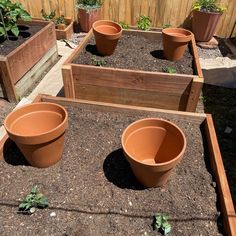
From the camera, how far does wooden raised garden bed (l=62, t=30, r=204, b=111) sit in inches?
104

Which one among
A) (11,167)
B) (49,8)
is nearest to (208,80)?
(11,167)

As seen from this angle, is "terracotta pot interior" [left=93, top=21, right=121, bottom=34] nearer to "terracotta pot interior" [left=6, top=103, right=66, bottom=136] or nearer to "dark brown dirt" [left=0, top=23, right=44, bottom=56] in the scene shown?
"dark brown dirt" [left=0, top=23, right=44, bottom=56]

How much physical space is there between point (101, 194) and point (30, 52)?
2.50m

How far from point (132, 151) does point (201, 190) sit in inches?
20.9

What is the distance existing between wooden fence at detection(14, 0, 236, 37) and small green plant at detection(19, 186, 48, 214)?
4.78m

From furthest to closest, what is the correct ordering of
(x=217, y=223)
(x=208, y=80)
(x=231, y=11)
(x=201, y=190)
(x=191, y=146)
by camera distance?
(x=231, y=11) < (x=208, y=80) < (x=191, y=146) < (x=201, y=190) < (x=217, y=223)

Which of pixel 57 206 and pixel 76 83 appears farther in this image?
pixel 76 83

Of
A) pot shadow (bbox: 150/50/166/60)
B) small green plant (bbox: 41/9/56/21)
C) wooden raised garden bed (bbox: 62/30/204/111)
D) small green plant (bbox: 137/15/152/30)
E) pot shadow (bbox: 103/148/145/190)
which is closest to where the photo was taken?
pot shadow (bbox: 103/148/145/190)

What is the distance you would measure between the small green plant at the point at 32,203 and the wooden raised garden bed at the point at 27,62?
188 centimetres

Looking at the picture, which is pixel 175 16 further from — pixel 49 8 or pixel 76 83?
pixel 76 83

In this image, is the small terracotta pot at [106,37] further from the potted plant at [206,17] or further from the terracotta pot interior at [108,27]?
the potted plant at [206,17]

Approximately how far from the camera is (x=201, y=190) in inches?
71.2

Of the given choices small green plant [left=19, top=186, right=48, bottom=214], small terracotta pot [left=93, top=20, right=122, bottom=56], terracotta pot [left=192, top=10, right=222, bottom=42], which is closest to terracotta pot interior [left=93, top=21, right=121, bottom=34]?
small terracotta pot [left=93, top=20, right=122, bottom=56]

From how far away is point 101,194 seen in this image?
178 cm
